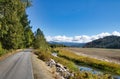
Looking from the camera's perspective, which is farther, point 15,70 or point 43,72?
point 15,70

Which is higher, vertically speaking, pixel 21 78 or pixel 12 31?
pixel 12 31

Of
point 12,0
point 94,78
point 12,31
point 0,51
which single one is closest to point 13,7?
point 12,0

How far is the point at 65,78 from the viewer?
22.7m

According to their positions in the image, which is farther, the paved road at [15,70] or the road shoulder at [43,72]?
the road shoulder at [43,72]

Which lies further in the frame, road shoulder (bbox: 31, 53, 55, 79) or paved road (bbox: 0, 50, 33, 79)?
road shoulder (bbox: 31, 53, 55, 79)

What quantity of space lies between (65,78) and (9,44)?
42404 millimetres

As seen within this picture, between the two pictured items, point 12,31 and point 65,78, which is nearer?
point 65,78

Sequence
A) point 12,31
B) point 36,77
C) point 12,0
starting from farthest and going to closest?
point 12,31
point 12,0
point 36,77

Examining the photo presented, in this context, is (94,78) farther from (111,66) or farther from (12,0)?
(111,66)

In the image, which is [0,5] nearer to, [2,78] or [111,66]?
[2,78]

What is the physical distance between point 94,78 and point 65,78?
104 inches

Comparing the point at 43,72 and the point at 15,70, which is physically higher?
the point at 15,70

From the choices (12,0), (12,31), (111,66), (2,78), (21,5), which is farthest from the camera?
(12,31)

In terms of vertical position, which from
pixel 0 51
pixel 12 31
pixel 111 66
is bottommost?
pixel 111 66
